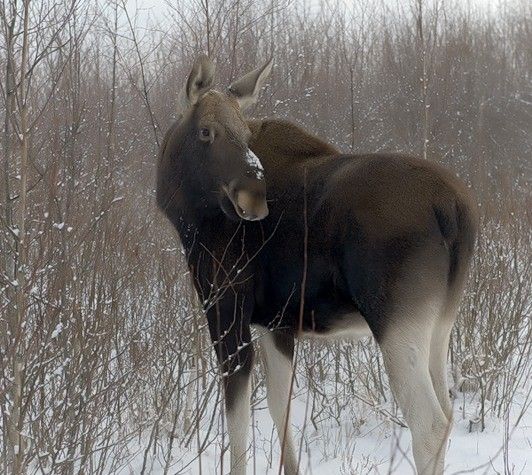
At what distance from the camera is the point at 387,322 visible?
328 cm

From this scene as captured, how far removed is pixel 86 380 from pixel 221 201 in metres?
1.13

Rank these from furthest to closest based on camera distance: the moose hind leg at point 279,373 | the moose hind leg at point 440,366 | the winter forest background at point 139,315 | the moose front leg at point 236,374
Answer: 1. the moose hind leg at point 279,373
2. the moose front leg at point 236,374
3. the moose hind leg at point 440,366
4. the winter forest background at point 139,315

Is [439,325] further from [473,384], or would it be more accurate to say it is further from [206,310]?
[473,384]

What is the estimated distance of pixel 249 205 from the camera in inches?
137

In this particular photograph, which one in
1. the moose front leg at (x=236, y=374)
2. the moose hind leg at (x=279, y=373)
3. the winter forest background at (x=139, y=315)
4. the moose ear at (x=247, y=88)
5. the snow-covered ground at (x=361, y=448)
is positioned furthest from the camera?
the snow-covered ground at (x=361, y=448)

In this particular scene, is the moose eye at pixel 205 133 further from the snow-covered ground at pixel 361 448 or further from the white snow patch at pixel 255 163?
the snow-covered ground at pixel 361 448

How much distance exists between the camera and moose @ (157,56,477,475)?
329 centimetres

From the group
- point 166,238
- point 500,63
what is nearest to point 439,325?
point 166,238

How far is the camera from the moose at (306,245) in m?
3.29

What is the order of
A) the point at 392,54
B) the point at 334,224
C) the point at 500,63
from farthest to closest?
1. the point at 500,63
2. the point at 392,54
3. the point at 334,224

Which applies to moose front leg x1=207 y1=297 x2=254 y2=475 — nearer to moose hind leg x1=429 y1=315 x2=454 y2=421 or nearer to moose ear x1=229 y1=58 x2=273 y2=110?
moose hind leg x1=429 y1=315 x2=454 y2=421

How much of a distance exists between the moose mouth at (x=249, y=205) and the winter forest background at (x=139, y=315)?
2.12 ft

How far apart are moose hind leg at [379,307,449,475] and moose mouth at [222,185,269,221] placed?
798 mm

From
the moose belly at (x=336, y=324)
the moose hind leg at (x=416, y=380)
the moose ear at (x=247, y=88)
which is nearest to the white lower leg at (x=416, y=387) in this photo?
the moose hind leg at (x=416, y=380)
